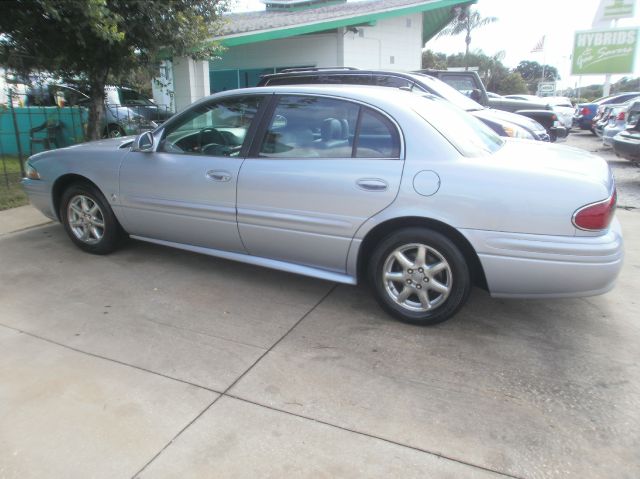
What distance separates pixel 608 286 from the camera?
3188 mm

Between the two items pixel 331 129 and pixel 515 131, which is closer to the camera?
→ pixel 331 129

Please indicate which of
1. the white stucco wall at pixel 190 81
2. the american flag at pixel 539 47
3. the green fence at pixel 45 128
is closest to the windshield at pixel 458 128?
the green fence at pixel 45 128

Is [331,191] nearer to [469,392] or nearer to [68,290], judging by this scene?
[469,392]

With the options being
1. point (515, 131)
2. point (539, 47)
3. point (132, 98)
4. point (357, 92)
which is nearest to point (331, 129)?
point (357, 92)

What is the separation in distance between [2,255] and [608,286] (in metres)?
5.37

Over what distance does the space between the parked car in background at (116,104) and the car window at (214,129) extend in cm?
483

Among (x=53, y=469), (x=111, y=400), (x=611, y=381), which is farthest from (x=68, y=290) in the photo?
(x=611, y=381)

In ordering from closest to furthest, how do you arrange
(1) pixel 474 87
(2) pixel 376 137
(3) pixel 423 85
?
(2) pixel 376 137 → (3) pixel 423 85 → (1) pixel 474 87

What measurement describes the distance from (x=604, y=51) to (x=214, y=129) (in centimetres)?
3918

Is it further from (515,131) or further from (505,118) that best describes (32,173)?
(505,118)

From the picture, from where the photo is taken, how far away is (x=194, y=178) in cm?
420

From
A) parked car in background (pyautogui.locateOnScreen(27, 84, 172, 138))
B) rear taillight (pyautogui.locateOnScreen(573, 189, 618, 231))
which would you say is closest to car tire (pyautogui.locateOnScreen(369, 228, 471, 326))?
rear taillight (pyautogui.locateOnScreen(573, 189, 618, 231))

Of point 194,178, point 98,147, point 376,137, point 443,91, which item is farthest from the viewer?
point 443,91

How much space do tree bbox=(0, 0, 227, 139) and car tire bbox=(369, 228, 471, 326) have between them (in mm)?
4751
